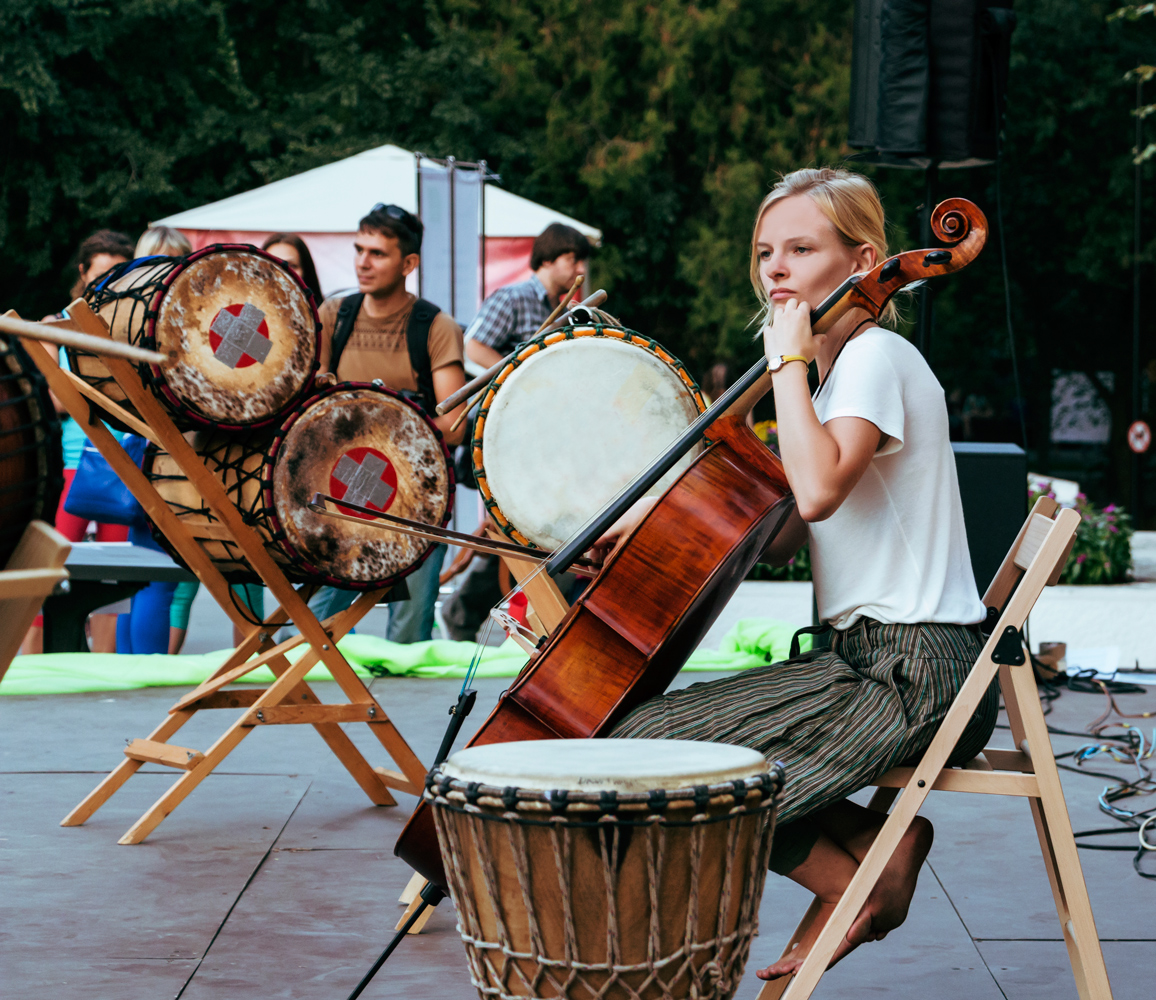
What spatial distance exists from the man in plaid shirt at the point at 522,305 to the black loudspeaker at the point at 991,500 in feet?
6.39

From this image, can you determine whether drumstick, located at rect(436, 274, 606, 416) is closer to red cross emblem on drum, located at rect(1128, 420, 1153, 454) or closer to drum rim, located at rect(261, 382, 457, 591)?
drum rim, located at rect(261, 382, 457, 591)

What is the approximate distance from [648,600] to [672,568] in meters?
0.07

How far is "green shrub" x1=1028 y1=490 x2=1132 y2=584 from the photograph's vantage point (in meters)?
7.69

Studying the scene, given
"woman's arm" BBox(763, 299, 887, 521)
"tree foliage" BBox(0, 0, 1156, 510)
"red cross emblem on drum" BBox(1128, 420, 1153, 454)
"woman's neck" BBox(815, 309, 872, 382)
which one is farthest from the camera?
"tree foliage" BBox(0, 0, 1156, 510)

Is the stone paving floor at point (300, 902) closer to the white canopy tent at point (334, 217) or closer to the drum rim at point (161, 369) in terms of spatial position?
the drum rim at point (161, 369)

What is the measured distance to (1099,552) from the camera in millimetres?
7742

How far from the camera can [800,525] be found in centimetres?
269

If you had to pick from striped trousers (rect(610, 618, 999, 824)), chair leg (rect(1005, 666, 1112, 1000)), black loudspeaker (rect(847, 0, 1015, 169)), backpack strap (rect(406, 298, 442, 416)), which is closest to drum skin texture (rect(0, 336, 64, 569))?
striped trousers (rect(610, 618, 999, 824))

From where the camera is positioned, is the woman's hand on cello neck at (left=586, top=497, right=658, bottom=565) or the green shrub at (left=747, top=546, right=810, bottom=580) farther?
the green shrub at (left=747, top=546, right=810, bottom=580)

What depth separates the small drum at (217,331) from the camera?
3.45 metres

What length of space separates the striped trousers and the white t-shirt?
0.15ft

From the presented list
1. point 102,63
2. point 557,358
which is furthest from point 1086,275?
point 557,358

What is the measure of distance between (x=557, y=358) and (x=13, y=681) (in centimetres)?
364

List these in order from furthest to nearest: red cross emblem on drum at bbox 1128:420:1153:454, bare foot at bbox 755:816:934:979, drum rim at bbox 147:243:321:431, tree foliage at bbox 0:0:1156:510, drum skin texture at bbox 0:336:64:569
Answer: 1. tree foliage at bbox 0:0:1156:510
2. red cross emblem on drum at bbox 1128:420:1153:454
3. drum rim at bbox 147:243:321:431
4. bare foot at bbox 755:816:934:979
5. drum skin texture at bbox 0:336:64:569
